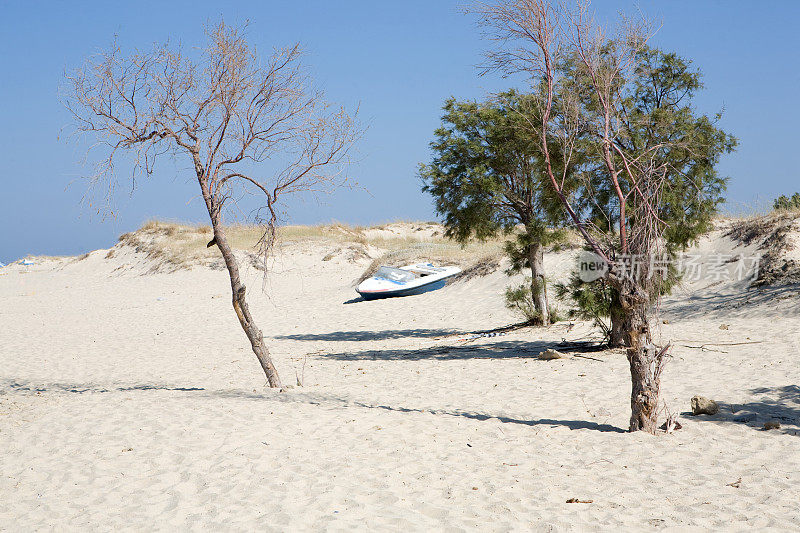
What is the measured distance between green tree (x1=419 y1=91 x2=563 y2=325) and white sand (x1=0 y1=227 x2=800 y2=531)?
2.50 meters

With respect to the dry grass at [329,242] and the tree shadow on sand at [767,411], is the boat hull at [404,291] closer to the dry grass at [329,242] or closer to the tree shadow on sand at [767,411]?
the dry grass at [329,242]

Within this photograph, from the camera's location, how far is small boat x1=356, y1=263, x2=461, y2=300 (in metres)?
23.8

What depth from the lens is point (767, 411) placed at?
8008 mm

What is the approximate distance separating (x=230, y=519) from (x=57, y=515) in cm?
153

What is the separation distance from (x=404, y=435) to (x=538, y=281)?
932 cm

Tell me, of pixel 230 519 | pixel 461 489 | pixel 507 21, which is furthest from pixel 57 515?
pixel 507 21

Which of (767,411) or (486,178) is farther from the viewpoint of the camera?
(486,178)

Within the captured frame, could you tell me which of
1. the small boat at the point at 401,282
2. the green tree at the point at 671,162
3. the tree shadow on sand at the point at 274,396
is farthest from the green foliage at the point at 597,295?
the small boat at the point at 401,282

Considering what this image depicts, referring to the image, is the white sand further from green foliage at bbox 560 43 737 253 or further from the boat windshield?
the boat windshield

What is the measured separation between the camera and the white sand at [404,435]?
17.3ft

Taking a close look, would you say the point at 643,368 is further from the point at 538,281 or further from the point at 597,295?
the point at 538,281

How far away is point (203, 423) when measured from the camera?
7.87m

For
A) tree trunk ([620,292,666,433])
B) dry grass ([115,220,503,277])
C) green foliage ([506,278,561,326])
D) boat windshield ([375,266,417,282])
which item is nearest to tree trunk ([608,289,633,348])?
green foliage ([506,278,561,326])

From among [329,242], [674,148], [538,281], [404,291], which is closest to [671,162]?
[674,148]
